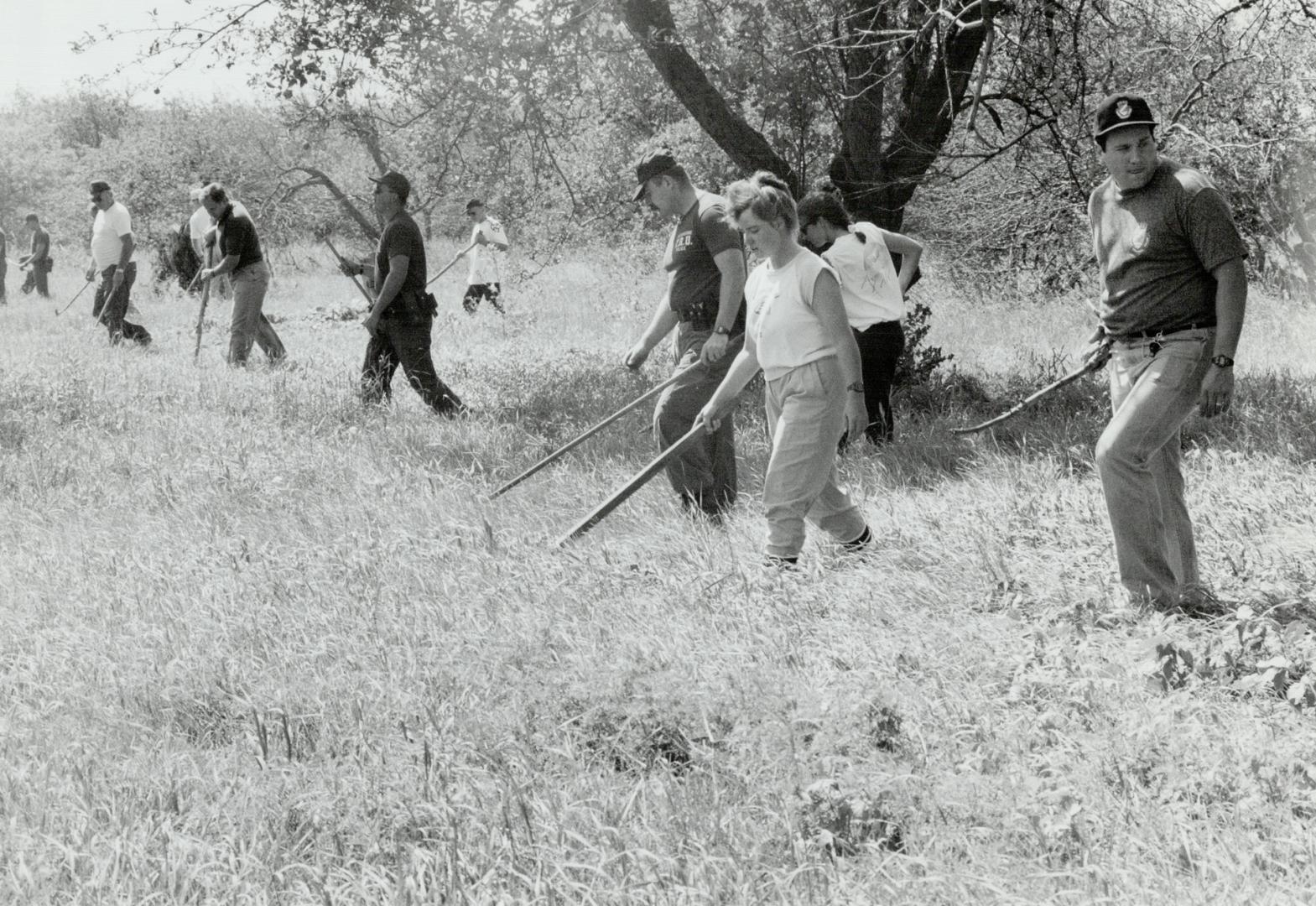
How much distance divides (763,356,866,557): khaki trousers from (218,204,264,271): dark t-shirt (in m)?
7.62

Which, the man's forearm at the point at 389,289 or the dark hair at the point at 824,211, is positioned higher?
the dark hair at the point at 824,211

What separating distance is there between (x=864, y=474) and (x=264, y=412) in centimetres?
450

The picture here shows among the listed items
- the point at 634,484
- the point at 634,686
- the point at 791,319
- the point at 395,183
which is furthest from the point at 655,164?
the point at 395,183

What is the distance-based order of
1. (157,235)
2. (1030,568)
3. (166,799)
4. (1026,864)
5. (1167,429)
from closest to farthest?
1. (1026,864)
2. (166,799)
3. (1167,429)
4. (1030,568)
5. (157,235)

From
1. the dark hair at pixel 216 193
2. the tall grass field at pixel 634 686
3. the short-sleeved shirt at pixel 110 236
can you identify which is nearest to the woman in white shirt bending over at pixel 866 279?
the tall grass field at pixel 634 686

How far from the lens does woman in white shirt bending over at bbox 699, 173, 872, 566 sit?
4.71m

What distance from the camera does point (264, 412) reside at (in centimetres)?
913

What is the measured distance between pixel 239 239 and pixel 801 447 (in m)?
7.86

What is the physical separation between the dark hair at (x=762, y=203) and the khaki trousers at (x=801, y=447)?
1.78ft

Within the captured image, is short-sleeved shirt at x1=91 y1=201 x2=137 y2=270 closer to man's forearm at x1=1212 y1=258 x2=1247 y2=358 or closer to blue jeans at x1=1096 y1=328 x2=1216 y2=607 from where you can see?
blue jeans at x1=1096 y1=328 x2=1216 y2=607

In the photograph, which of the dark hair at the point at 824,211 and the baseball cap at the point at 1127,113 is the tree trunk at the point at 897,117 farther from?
the baseball cap at the point at 1127,113

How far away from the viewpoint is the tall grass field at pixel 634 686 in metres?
2.87

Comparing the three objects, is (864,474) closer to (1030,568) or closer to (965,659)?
(1030,568)

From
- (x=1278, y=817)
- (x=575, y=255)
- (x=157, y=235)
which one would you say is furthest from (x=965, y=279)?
(x=157, y=235)
